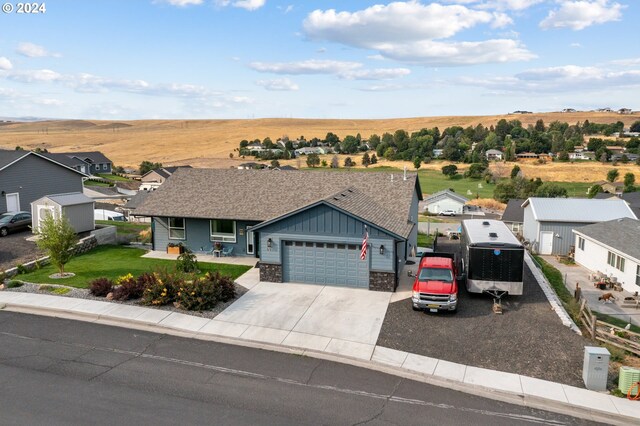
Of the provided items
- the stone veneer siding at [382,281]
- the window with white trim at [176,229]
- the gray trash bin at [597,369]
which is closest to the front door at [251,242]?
the window with white trim at [176,229]

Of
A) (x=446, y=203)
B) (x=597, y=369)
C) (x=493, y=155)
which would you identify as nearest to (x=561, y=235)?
(x=597, y=369)

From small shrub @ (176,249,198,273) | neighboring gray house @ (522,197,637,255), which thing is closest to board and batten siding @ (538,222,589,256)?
neighboring gray house @ (522,197,637,255)

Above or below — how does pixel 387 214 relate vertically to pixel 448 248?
above

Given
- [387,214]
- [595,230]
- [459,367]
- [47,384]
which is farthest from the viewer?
[595,230]

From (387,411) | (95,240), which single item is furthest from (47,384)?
(95,240)

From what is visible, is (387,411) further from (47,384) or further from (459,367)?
(47,384)

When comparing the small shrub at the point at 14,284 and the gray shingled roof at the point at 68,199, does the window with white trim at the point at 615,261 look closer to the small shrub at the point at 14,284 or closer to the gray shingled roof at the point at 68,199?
the small shrub at the point at 14,284
